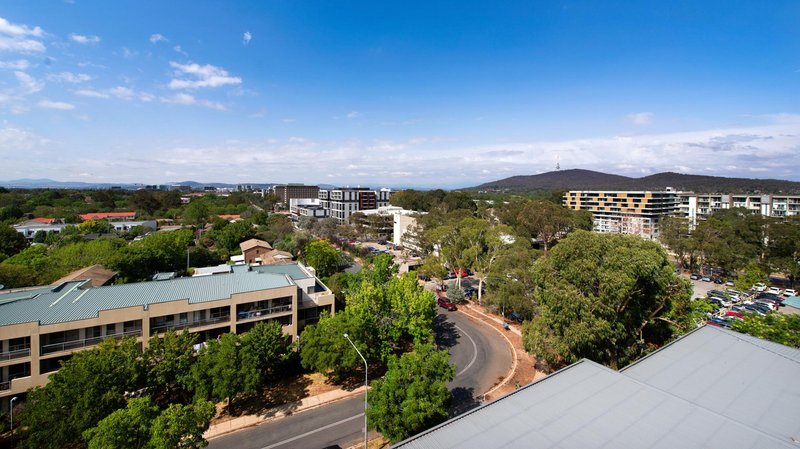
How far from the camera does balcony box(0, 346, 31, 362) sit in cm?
1827

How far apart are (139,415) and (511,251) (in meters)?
27.4

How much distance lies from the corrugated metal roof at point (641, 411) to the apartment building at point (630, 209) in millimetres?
70135

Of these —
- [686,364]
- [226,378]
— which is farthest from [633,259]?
[226,378]

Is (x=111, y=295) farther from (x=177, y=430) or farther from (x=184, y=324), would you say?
(x=177, y=430)

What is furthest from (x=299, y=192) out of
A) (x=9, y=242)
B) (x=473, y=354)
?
(x=473, y=354)

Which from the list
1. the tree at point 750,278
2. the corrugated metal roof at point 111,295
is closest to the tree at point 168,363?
the corrugated metal roof at point 111,295

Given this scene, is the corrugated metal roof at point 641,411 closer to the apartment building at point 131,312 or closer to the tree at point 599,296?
the tree at point 599,296

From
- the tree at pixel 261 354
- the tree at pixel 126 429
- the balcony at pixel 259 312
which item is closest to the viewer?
the tree at pixel 126 429

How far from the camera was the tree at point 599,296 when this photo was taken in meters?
18.7

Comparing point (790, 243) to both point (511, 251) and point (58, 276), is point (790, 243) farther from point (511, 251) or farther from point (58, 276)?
point (58, 276)

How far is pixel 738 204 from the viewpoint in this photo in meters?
85.5

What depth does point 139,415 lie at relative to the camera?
12.5 metres

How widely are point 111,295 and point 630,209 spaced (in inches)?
3784

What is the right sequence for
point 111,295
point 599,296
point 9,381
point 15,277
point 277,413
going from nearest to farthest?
point 9,381 < point 277,413 < point 599,296 < point 111,295 < point 15,277
